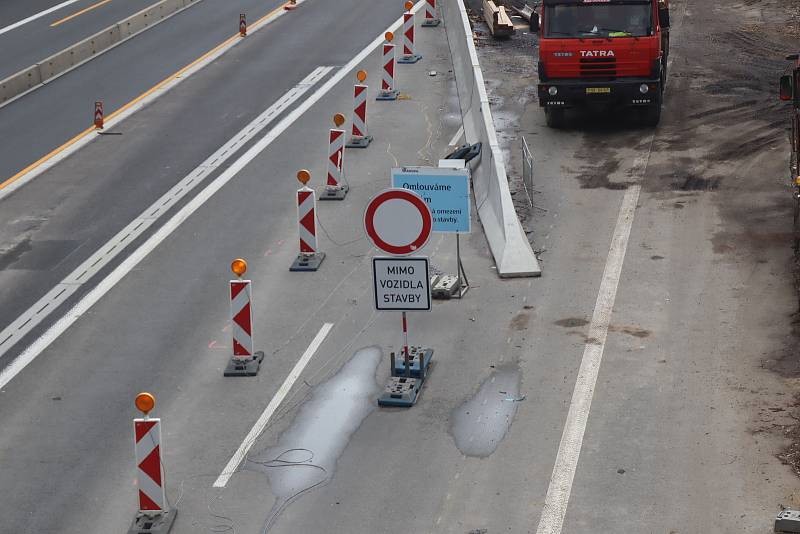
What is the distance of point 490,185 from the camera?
18.9m

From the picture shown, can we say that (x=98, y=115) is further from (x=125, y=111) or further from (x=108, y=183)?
(x=108, y=183)

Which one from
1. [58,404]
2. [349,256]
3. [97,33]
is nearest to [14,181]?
[349,256]

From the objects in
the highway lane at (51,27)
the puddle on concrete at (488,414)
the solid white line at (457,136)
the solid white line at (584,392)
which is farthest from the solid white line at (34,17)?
the puddle on concrete at (488,414)

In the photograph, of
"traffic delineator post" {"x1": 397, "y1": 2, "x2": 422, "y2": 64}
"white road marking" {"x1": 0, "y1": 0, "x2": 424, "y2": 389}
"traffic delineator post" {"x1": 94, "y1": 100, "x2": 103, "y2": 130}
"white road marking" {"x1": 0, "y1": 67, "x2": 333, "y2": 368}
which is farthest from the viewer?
"traffic delineator post" {"x1": 397, "y1": 2, "x2": 422, "y2": 64}

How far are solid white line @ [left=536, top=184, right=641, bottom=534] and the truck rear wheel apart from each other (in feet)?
16.8

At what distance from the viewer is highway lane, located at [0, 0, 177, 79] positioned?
1273 inches

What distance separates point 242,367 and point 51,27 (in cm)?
2503

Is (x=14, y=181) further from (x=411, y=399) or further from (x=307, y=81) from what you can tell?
(x=411, y=399)

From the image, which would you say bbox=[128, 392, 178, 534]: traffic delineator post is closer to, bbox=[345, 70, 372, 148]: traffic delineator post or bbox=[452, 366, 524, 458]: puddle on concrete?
bbox=[452, 366, 524, 458]: puddle on concrete

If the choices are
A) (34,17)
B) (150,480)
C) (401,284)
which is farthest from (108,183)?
(34,17)

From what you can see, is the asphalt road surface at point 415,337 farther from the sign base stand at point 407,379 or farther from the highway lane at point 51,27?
the highway lane at point 51,27

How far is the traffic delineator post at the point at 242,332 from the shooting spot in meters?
13.8

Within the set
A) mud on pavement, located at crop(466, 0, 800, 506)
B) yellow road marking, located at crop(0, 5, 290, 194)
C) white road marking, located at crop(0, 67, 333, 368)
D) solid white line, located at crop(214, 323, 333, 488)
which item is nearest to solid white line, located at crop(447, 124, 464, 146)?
mud on pavement, located at crop(466, 0, 800, 506)

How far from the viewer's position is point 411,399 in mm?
13117
